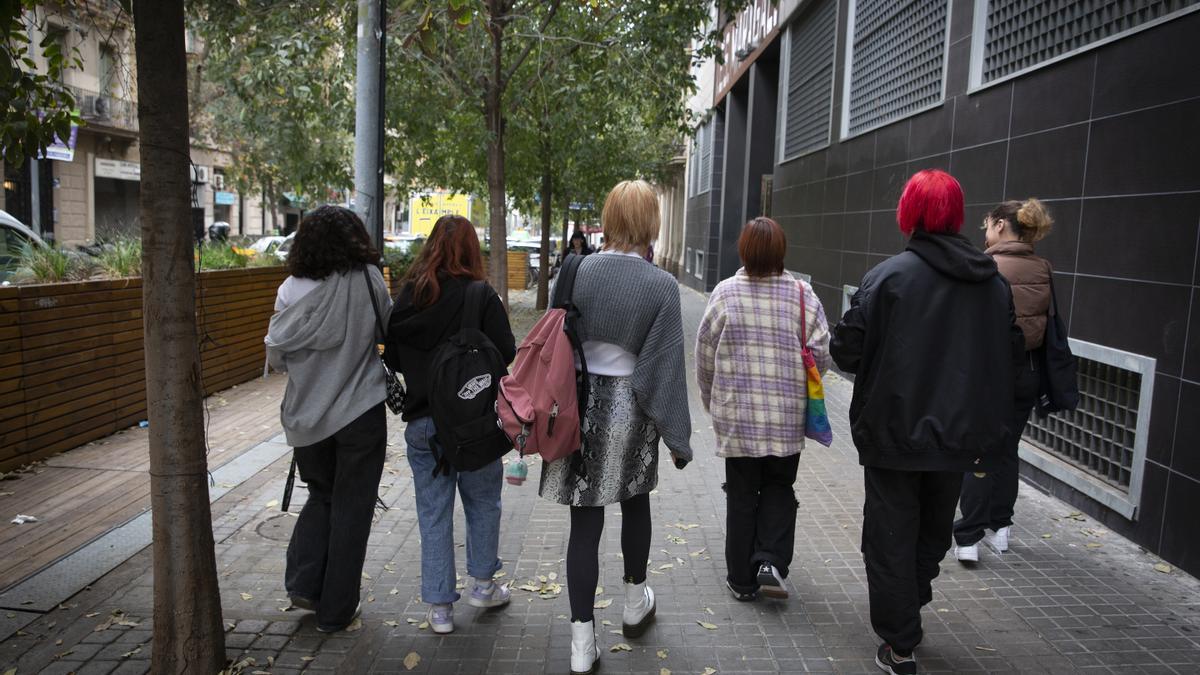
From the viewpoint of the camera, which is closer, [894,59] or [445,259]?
[445,259]

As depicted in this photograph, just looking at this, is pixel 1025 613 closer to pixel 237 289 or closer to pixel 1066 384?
pixel 1066 384

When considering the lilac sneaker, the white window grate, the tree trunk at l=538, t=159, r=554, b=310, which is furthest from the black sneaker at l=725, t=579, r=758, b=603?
the tree trunk at l=538, t=159, r=554, b=310

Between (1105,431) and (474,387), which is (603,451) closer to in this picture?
(474,387)

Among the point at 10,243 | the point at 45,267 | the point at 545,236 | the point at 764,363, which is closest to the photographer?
the point at 764,363

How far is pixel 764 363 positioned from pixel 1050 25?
14.1 feet

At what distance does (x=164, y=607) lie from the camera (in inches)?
128

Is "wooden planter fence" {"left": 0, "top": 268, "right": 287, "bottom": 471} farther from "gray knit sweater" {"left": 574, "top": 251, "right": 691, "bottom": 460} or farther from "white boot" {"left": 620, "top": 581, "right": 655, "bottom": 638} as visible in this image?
"white boot" {"left": 620, "top": 581, "right": 655, "bottom": 638}

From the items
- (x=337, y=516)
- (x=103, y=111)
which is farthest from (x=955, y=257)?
(x=103, y=111)

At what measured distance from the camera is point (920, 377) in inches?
131

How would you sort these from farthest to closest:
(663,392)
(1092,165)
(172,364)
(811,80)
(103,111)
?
(103,111) < (811,80) < (1092,165) < (663,392) < (172,364)

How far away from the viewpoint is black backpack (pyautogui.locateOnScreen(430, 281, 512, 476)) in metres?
3.62

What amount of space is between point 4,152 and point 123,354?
3.49m

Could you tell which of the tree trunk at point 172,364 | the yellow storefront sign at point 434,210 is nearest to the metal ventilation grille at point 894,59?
the tree trunk at point 172,364

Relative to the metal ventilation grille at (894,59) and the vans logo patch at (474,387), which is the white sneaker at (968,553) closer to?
the vans logo patch at (474,387)
